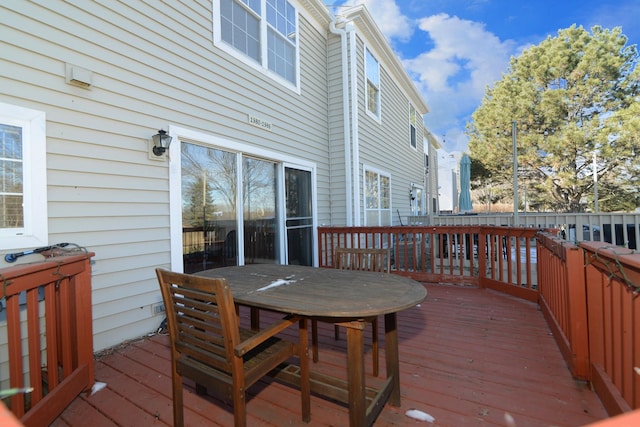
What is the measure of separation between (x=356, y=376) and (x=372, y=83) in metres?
6.79

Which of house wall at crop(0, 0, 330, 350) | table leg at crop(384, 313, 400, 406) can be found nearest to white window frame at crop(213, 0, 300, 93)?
house wall at crop(0, 0, 330, 350)

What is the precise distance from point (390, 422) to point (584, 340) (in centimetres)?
138

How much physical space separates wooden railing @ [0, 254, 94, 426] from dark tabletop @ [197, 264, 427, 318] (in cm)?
86

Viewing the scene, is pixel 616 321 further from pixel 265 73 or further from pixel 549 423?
pixel 265 73

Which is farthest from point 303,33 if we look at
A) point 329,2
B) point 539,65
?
point 539,65

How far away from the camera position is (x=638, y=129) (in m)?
10.1

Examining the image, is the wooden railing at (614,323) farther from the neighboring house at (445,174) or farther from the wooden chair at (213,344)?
the neighboring house at (445,174)

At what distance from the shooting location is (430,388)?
1970mm

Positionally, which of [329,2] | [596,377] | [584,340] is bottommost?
[596,377]

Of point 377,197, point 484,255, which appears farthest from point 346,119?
point 484,255

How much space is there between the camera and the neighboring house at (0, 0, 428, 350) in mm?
2303

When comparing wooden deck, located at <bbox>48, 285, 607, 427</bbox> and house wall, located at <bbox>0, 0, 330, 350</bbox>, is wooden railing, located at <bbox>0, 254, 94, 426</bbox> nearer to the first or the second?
wooden deck, located at <bbox>48, 285, 607, 427</bbox>

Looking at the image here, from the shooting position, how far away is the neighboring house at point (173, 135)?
7.55 ft

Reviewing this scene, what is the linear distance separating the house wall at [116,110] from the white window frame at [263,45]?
10cm
